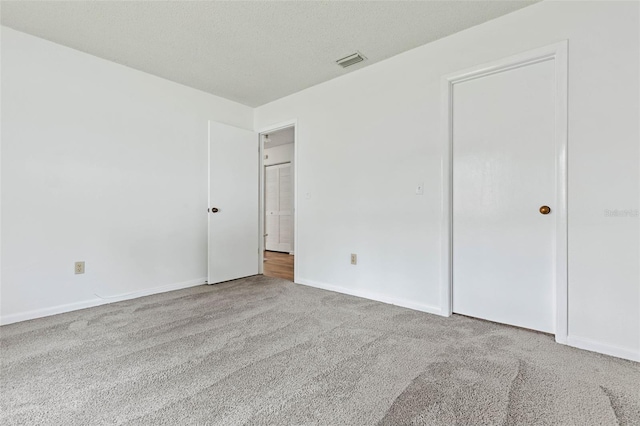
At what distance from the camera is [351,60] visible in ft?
9.55

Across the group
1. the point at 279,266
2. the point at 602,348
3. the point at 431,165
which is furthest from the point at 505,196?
the point at 279,266

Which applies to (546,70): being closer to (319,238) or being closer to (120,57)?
(319,238)

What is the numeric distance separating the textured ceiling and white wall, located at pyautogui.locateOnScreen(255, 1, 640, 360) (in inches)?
10.2

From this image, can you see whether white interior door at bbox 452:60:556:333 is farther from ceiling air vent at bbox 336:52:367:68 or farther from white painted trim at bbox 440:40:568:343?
ceiling air vent at bbox 336:52:367:68

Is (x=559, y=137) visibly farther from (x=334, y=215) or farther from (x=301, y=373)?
(x=301, y=373)

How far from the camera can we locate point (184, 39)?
2559 millimetres

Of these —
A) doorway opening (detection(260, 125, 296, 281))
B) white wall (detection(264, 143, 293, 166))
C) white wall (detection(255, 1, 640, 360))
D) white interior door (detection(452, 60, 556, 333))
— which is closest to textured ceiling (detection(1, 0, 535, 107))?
white wall (detection(255, 1, 640, 360))

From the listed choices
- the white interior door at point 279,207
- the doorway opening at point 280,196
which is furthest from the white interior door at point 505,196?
the white interior door at point 279,207

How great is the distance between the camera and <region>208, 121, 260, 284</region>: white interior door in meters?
3.69

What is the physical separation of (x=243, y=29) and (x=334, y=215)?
194cm

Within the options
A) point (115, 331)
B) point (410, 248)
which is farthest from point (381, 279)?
point (115, 331)

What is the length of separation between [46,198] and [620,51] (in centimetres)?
434

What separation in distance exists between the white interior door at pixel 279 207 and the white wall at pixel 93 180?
9.97 feet

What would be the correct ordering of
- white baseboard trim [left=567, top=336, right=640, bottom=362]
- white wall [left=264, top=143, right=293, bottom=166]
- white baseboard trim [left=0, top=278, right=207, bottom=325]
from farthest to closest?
1. white wall [left=264, top=143, right=293, bottom=166]
2. white baseboard trim [left=0, top=278, right=207, bottom=325]
3. white baseboard trim [left=567, top=336, right=640, bottom=362]
